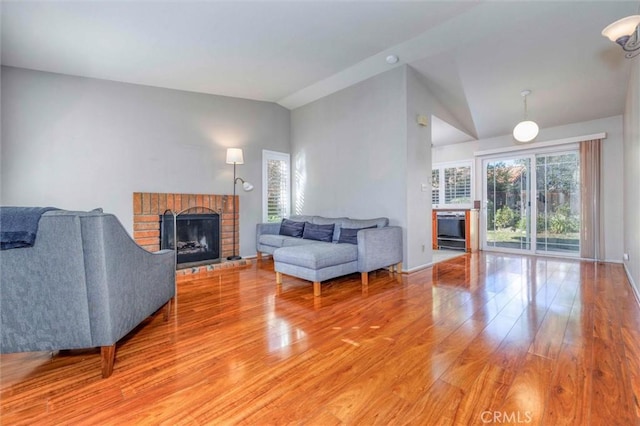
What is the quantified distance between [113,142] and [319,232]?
3194mm

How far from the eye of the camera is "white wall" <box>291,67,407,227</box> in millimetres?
4117

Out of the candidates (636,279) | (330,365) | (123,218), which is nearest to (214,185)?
(123,218)

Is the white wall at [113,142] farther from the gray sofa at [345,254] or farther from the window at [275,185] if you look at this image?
the gray sofa at [345,254]

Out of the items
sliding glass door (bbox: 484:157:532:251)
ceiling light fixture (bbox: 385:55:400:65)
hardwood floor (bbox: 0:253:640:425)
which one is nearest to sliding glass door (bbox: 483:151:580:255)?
sliding glass door (bbox: 484:157:532:251)

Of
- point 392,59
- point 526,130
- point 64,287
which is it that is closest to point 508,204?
point 526,130

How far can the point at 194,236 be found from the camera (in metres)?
4.66

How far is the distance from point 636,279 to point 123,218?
20.4 feet

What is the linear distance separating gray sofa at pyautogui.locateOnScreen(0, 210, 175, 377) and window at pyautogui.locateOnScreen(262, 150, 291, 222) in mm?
3880

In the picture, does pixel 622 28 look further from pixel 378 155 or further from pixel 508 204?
pixel 508 204

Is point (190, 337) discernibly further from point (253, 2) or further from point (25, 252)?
point (253, 2)

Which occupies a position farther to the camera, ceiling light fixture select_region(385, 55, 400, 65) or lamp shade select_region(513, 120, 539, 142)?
lamp shade select_region(513, 120, 539, 142)

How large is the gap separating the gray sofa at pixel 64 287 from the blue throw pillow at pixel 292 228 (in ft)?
10.7

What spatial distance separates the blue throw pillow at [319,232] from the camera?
173 inches

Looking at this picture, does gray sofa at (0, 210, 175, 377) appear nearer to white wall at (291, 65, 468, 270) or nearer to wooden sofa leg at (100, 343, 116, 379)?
wooden sofa leg at (100, 343, 116, 379)
